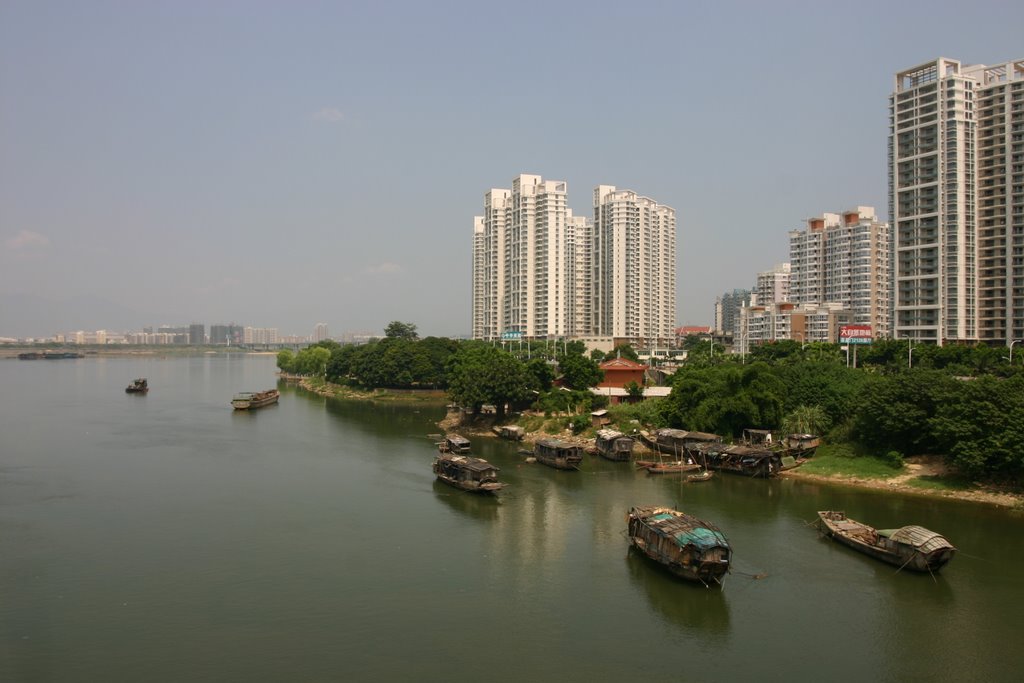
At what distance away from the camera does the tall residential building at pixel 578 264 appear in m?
63.5

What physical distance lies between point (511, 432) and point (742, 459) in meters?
10.1

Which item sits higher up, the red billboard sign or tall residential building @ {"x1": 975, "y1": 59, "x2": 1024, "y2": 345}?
tall residential building @ {"x1": 975, "y1": 59, "x2": 1024, "y2": 345}

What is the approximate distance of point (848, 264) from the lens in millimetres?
58031

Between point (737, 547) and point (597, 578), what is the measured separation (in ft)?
11.9

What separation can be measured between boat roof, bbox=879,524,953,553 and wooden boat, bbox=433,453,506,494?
973 centimetres

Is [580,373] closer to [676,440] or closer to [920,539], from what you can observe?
[676,440]

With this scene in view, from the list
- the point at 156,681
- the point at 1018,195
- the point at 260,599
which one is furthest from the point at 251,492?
the point at 1018,195

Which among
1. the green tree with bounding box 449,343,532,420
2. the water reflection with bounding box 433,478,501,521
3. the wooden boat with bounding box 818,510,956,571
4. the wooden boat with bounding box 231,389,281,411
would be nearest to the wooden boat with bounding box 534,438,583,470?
the water reflection with bounding box 433,478,501,521

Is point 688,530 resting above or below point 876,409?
below

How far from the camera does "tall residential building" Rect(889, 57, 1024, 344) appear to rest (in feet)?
123

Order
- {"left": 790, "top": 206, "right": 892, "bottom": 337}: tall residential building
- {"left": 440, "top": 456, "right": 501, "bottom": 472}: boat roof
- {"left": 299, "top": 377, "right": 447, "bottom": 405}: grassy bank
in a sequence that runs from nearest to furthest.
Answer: {"left": 440, "top": 456, "right": 501, "bottom": 472}: boat roof < {"left": 299, "top": 377, "right": 447, "bottom": 405}: grassy bank < {"left": 790, "top": 206, "right": 892, "bottom": 337}: tall residential building

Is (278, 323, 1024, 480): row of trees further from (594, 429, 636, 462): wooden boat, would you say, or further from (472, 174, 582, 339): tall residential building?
(472, 174, 582, 339): tall residential building

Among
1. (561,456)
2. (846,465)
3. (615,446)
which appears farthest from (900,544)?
(615,446)

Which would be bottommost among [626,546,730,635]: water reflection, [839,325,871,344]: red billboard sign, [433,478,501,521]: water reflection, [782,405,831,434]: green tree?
[626,546,730,635]: water reflection
